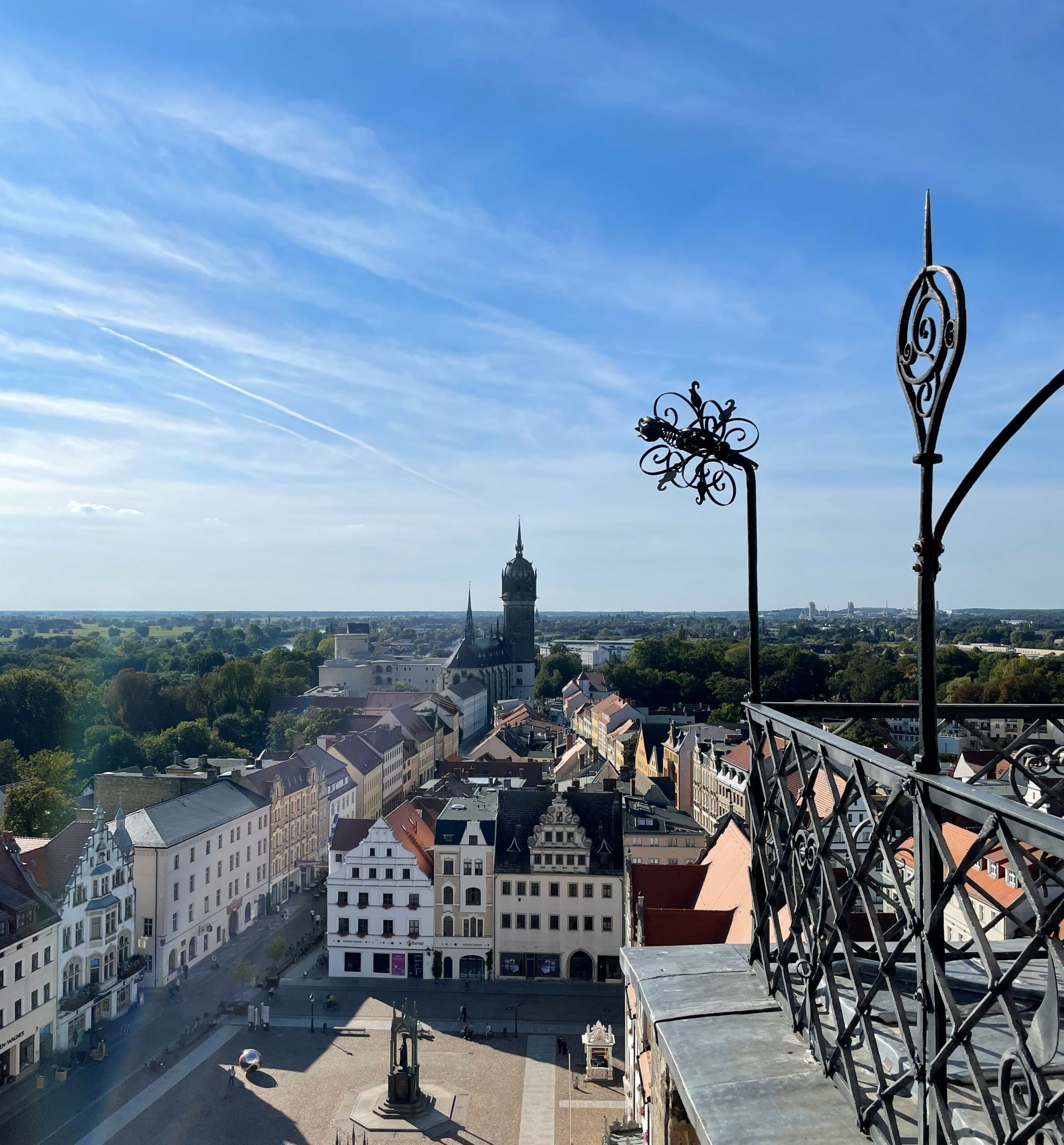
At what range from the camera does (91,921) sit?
36375 mm

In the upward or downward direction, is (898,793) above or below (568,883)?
above

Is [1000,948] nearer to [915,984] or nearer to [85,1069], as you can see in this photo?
[915,984]

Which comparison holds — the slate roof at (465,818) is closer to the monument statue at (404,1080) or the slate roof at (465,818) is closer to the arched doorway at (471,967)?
the arched doorway at (471,967)

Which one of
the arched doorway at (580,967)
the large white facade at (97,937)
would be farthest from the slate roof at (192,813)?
the arched doorway at (580,967)

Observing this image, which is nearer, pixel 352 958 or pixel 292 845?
pixel 352 958

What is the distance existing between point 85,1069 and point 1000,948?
34457 millimetres

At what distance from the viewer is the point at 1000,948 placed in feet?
23.2

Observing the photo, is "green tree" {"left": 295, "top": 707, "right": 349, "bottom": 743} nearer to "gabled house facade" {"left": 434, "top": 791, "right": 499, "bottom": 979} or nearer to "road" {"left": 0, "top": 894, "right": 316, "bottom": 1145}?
"road" {"left": 0, "top": 894, "right": 316, "bottom": 1145}

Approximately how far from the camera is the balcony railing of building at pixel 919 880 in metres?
3.40

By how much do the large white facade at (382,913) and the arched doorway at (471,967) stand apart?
1373 millimetres

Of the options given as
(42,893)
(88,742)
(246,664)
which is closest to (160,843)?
(42,893)

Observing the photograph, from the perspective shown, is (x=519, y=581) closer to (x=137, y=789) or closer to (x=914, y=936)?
(x=137, y=789)

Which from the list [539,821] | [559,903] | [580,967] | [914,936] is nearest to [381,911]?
[559,903]

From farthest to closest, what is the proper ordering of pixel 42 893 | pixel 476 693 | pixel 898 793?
pixel 476 693, pixel 42 893, pixel 898 793
